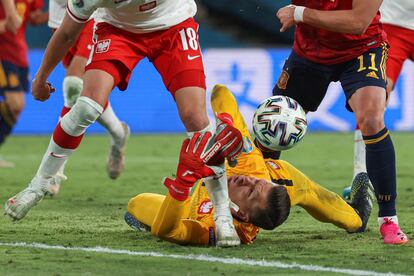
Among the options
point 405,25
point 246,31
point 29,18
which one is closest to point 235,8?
point 246,31

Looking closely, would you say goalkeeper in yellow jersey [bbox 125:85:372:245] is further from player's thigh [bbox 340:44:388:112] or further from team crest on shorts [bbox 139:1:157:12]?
team crest on shorts [bbox 139:1:157:12]

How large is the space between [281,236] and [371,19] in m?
1.38

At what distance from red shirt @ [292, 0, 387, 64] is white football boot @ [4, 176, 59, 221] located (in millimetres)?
1820

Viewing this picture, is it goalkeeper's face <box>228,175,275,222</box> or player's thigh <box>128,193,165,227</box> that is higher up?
goalkeeper's face <box>228,175,275,222</box>

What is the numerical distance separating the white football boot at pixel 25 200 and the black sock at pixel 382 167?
6.12ft

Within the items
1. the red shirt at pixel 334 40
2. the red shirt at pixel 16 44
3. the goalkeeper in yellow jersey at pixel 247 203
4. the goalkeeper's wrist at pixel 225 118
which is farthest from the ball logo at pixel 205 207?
the red shirt at pixel 16 44

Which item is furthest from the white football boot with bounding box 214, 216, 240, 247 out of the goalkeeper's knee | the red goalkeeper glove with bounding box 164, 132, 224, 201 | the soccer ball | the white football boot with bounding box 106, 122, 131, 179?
the white football boot with bounding box 106, 122, 131, 179

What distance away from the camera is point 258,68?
631 inches

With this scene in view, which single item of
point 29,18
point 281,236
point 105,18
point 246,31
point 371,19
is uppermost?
point 371,19

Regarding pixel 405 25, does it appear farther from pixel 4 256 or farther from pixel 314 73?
pixel 4 256

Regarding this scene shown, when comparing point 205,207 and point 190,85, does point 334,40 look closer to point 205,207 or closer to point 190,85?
point 190,85

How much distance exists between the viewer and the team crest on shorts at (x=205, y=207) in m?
5.93

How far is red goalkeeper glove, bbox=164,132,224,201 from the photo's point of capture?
217 inches

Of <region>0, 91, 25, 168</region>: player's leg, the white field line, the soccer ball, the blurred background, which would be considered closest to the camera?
the white field line
